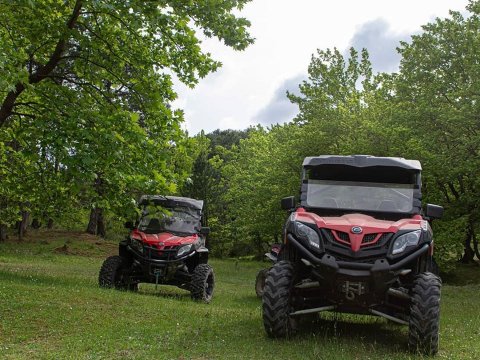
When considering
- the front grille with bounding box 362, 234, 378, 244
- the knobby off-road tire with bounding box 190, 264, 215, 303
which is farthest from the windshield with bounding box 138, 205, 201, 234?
the front grille with bounding box 362, 234, 378, 244

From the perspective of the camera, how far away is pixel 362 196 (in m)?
8.41

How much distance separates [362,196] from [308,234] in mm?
1522

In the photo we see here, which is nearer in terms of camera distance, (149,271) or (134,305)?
(134,305)

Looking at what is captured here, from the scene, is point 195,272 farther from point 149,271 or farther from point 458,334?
point 458,334

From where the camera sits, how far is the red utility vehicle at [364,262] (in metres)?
6.97

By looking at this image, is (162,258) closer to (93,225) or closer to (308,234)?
(308,234)

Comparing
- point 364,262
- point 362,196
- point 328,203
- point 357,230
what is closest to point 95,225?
point 328,203

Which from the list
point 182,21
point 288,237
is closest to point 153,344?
point 288,237

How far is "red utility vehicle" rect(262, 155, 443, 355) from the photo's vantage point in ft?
22.9

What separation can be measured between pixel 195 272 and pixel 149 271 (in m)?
1.22

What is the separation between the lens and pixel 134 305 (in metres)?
10.5

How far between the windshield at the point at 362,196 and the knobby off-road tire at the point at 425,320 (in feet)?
5.07

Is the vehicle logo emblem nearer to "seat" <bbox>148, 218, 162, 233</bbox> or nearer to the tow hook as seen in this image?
the tow hook

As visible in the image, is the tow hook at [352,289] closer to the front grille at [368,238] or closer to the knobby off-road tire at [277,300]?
the front grille at [368,238]
